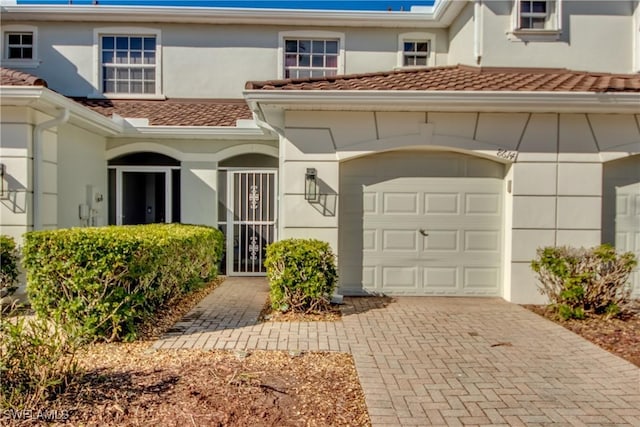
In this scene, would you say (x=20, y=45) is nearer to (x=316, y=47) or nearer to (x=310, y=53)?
(x=310, y=53)

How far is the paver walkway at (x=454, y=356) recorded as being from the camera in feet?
12.5

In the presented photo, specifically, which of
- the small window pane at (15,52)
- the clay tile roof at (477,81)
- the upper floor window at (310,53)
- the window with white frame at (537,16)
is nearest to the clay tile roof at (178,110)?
the upper floor window at (310,53)

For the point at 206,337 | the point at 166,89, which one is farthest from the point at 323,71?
the point at 206,337

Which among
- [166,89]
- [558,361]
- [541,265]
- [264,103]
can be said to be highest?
[166,89]

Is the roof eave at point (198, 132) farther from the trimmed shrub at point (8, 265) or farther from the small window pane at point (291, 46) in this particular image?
the trimmed shrub at point (8, 265)

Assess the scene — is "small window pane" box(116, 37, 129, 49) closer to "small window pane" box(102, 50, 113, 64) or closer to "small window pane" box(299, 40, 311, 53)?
"small window pane" box(102, 50, 113, 64)

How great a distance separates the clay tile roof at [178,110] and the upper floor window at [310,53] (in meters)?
1.72

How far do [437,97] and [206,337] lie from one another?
5.10 metres

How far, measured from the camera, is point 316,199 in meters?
7.55

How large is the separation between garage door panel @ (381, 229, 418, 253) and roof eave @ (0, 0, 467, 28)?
6.78 m

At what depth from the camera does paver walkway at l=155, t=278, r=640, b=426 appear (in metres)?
3.82

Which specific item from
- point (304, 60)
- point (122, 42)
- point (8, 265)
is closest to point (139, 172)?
point (8, 265)

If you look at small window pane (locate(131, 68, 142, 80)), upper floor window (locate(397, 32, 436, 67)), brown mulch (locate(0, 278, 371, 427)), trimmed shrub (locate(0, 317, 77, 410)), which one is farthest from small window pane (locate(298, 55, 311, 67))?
trimmed shrub (locate(0, 317, 77, 410))

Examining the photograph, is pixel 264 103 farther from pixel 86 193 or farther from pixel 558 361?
pixel 558 361
